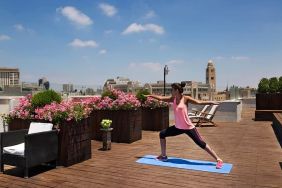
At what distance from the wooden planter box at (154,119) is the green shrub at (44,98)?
515 cm

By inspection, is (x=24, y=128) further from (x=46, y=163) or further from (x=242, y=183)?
(x=242, y=183)

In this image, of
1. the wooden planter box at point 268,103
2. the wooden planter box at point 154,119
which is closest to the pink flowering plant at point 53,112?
the wooden planter box at point 154,119

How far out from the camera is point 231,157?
725 centimetres

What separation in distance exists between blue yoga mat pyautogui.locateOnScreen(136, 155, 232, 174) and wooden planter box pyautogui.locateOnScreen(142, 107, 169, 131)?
4.71 meters

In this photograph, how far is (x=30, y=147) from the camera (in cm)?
530

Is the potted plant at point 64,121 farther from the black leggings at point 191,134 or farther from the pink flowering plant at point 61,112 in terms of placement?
the black leggings at point 191,134

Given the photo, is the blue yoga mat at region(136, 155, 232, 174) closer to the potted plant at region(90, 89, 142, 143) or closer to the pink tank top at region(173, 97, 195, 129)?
the pink tank top at region(173, 97, 195, 129)

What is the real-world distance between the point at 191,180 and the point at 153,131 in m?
6.40

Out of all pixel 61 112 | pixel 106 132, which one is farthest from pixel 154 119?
pixel 61 112

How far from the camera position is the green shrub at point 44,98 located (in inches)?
267

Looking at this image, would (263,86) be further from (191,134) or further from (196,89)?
(196,89)

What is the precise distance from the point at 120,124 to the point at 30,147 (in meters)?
4.11

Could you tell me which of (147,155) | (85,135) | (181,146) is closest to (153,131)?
(181,146)

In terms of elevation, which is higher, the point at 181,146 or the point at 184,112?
the point at 184,112
